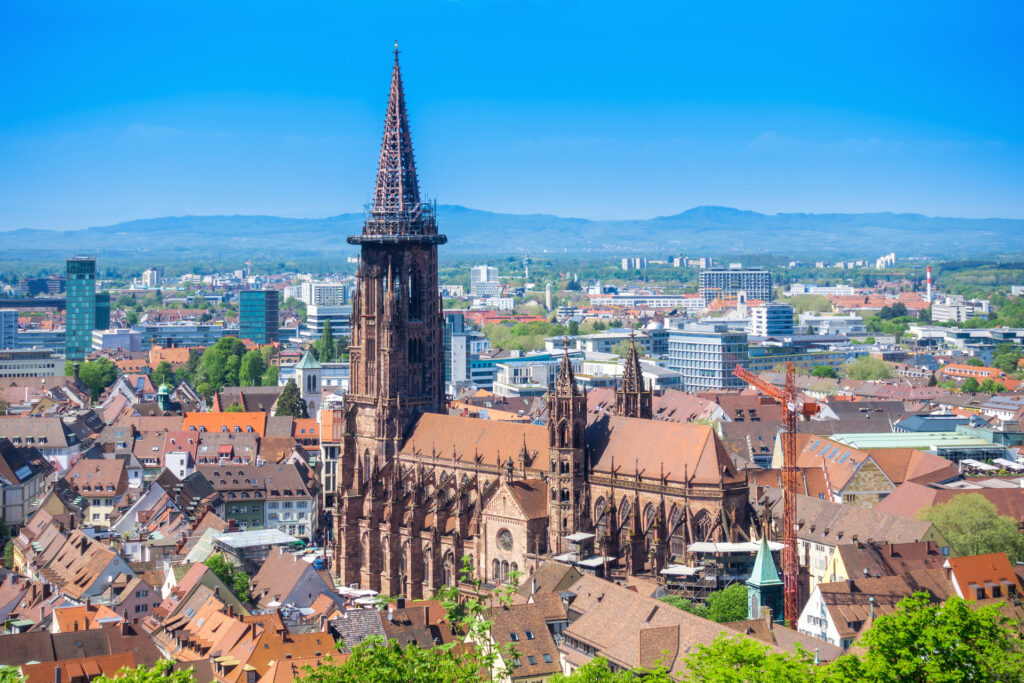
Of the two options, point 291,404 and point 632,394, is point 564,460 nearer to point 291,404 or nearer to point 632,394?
point 632,394

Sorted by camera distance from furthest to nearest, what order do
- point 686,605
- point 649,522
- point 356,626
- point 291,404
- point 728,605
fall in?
point 291,404
point 649,522
point 728,605
point 686,605
point 356,626

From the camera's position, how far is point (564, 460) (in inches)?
4011

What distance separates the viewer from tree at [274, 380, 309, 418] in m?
183

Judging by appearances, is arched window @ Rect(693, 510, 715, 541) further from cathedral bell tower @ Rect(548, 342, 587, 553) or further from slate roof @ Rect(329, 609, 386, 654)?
slate roof @ Rect(329, 609, 386, 654)

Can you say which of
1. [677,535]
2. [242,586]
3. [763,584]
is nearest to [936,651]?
[763,584]

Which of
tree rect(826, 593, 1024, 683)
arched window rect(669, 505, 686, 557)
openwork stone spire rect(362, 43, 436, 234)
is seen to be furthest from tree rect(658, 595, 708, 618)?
openwork stone spire rect(362, 43, 436, 234)

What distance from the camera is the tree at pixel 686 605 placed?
8412 cm

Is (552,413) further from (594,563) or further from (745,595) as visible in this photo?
(745,595)

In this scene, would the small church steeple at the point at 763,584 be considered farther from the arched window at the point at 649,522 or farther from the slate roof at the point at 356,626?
the slate roof at the point at 356,626

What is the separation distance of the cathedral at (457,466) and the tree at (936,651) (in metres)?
42.0

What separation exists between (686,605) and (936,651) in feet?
116

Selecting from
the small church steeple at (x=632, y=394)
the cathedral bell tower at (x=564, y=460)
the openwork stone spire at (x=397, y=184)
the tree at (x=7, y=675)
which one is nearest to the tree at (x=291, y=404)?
the openwork stone spire at (x=397, y=184)

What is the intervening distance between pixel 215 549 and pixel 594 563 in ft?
103

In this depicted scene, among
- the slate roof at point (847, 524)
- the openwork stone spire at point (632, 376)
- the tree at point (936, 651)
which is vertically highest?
the openwork stone spire at point (632, 376)
